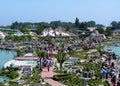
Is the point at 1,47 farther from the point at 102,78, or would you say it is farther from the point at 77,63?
the point at 102,78

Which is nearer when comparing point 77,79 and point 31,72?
point 77,79

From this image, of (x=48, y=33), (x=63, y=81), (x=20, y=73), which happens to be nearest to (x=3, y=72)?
(x=20, y=73)

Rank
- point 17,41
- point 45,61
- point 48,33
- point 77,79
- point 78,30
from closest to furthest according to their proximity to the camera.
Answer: point 77,79
point 45,61
point 17,41
point 48,33
point 78,30

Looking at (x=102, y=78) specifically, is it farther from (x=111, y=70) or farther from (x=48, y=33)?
(x=48, y=33)

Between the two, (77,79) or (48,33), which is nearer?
(77,79)

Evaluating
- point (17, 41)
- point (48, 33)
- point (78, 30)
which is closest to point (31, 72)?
point (17, 41)

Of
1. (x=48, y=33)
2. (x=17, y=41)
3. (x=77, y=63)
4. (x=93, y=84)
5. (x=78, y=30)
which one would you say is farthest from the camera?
(x=78, y=30)

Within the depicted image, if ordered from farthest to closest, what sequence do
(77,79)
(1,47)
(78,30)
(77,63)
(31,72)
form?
(78,30), (1,47), (77,63), (31,72), (77,79)

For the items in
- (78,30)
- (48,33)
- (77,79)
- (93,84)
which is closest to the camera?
(93,84)
